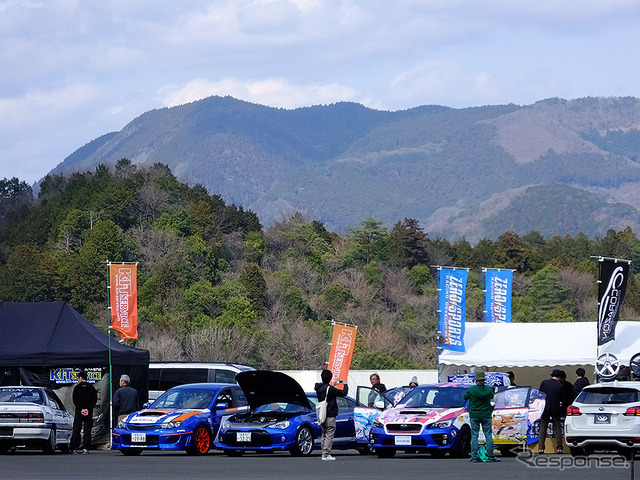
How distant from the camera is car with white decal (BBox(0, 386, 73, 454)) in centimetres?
2249

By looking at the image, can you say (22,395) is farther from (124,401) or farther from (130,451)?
(124,401)

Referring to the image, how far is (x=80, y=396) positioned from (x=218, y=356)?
48859 millimetres

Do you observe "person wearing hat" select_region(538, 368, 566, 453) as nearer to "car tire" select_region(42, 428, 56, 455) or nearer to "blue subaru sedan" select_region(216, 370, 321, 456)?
"blue subaru sedan" select_region(216, 370, 321, 456)

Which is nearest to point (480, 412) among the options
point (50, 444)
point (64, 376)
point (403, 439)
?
point (403, 439)

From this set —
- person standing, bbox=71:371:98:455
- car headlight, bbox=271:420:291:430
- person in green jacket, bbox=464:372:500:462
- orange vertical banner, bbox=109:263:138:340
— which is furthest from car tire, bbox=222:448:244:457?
orange vertical banner, bbox=109:263:138:340

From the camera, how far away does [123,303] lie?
103 ft

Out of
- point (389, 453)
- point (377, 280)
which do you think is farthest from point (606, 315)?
point (377, 280)

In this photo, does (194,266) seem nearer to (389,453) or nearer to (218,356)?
(218,356)

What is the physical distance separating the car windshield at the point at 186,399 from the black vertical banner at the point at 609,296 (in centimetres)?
1150

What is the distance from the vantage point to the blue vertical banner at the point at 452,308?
3550cm

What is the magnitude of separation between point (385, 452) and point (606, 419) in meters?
4.04

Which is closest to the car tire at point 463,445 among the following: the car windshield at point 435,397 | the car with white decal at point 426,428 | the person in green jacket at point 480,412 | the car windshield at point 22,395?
the car with white decal at point 426,428

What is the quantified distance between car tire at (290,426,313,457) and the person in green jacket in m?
3.53

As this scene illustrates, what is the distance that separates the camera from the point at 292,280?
3770 inches
